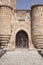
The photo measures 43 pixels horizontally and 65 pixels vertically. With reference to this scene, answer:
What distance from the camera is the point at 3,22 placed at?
718 inches

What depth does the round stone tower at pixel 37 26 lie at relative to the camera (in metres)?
18.4

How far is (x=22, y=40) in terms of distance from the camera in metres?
19.6

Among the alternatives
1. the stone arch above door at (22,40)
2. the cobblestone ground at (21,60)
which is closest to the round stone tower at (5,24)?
the stone arch above door at (22,40)

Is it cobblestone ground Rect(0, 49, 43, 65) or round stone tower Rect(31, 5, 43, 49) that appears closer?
cobblestone ground Rect(0, 49, 43, 65)

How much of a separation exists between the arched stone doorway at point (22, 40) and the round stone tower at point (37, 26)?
107 centimetres

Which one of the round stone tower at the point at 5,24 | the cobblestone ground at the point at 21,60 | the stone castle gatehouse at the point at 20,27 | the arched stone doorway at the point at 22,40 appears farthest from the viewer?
the arched stone doorway at the point at 22,40

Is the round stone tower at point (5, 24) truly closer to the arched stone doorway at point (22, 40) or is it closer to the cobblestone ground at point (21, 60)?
the arched stone doorway at point (22, 40)

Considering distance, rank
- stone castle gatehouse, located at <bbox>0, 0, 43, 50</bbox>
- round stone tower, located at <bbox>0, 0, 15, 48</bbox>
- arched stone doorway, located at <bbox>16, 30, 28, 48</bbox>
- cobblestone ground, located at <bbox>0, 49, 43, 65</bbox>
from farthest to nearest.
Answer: arched stone doorway, located at <bbox>16, 30, 28, 48</bbox> → stone castle gatehouse, located at <bbox>0, 0, 43, 50</bbox> → round stone tower, located at <bbox>0, 0, 15, 48</bbox> → cobblestone ground, located at <bbox>0, 49, 43, 65</bbox>

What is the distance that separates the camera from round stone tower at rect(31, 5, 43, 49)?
18.4m

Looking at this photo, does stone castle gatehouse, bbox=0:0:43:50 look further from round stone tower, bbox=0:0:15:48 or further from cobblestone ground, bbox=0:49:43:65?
cobblestone ground, bbox=0:49:43:65

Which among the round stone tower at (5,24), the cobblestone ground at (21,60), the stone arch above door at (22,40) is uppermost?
the round stone tower at (5,24)

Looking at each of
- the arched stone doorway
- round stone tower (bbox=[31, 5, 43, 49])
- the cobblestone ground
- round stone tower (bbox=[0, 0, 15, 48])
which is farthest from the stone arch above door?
the cobblestone ground

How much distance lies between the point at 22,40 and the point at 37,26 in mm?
2244

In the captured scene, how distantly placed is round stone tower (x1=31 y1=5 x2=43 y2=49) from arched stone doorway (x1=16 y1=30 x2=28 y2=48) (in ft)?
3.52
